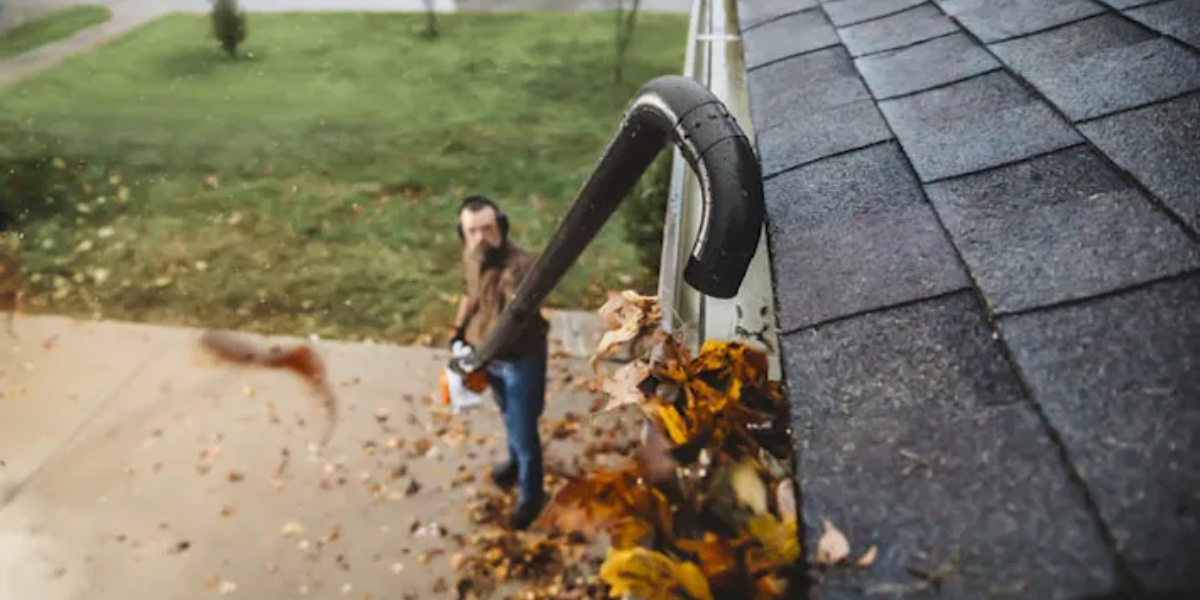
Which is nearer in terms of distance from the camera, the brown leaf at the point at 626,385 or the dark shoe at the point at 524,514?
the brown leaf at the point at 626,385

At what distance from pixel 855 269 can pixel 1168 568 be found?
0.72m

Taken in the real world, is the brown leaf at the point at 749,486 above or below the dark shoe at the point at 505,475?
above

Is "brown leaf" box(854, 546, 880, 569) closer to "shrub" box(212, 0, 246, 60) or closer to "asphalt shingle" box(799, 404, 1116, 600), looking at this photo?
"asphalt shingle" box(799, 404, 1116, 600)

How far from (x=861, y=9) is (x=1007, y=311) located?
2.10 metres

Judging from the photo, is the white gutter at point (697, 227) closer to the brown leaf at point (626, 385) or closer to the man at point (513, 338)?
the brown leaf at point (626, 385)

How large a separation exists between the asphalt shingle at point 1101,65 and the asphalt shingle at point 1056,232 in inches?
10.2

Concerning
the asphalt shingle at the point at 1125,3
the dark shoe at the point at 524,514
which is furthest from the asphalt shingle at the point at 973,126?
the dark shoe at the point at 524,514

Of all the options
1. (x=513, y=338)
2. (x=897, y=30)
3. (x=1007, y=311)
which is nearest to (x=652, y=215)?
(x=513, y=338)

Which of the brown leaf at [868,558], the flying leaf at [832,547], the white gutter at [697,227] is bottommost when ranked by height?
the white gutter at [697,227]

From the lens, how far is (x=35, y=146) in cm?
1061

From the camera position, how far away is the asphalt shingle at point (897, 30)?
8.07 ft

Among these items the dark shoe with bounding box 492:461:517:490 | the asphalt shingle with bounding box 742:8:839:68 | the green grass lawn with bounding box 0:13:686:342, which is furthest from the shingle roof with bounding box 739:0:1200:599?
the green grass lawn with bounding box 0:13:686:342

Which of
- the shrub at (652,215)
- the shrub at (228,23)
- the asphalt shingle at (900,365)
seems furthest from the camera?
the shrub at (228,23)

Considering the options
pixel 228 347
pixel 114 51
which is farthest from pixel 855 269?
pixel 114 51
